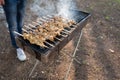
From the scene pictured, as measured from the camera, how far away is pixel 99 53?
4965 millimetres

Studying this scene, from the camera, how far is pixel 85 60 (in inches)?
186

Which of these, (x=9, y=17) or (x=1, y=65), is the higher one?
(x=9, y=17)

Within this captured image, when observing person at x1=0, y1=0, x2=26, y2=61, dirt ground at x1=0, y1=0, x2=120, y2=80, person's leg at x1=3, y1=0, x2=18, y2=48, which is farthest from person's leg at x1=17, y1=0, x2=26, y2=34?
dirt ground at x1=0, y1=0, x2=120, y2=80

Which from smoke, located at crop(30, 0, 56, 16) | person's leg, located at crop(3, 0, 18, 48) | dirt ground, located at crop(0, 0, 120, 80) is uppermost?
person's leg, located at crop(3, 0, 18, 48)

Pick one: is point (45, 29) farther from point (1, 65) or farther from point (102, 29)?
point (102, 29)

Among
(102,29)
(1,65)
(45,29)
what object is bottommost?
(1,65)

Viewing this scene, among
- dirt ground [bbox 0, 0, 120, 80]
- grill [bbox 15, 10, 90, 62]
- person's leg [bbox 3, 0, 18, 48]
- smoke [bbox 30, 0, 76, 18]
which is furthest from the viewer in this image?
smoke [bbox 30, 0, 76, 18]

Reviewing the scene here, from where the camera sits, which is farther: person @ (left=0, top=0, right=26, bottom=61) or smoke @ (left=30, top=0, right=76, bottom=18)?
smoke @ (left=30, top=0, right=76, bottom=18)

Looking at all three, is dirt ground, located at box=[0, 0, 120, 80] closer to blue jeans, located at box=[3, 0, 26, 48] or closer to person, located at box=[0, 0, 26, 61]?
person, located at box=[0, 0, 26, 61]

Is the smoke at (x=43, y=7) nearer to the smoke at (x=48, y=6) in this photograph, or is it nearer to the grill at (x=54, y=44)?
the smoke at (x=48, y=6)

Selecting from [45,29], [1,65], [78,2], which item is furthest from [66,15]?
[78,2]

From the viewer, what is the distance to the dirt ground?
14.1 ft

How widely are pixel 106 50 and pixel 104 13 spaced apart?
1.85 meters

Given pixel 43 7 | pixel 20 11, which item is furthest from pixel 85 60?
pixel 43 7
